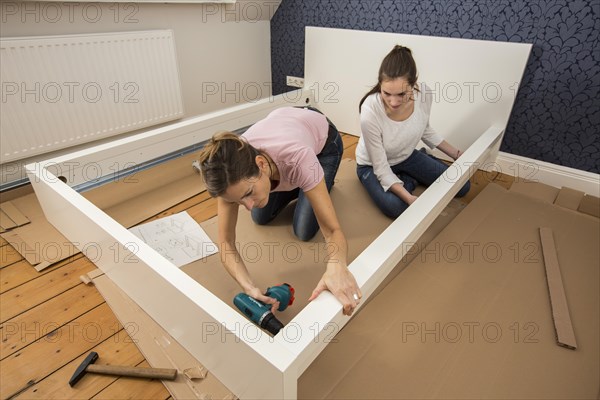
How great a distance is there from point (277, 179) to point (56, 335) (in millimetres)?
919

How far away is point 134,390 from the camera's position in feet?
3.53

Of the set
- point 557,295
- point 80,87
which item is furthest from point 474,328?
point 80,87

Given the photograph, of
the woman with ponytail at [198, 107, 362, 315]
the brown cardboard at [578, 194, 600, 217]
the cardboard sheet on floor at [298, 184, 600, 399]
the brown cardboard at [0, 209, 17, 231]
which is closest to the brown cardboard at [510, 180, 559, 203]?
the brown cardboard at [578, 194, 600, 217]

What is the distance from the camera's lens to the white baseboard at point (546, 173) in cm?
204

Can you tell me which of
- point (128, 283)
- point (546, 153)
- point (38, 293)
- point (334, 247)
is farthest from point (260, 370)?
point (546, 153)

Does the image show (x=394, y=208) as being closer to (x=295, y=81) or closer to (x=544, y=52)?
(x=544, y=52)

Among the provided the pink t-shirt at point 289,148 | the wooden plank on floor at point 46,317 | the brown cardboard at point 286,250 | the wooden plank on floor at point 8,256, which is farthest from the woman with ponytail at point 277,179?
the wooden plank on floor at point 8,256

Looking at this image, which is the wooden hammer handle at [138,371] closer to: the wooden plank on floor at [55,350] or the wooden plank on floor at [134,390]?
the wooden plank on floor at [134,390]

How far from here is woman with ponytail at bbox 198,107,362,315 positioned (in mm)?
911

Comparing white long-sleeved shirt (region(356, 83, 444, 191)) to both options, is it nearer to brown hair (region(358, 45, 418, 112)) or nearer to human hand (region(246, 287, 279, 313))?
brown hair (region(358, 45, 418, 112))

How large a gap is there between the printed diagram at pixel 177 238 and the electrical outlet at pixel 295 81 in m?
1.76

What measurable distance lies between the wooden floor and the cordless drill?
0.34 meters

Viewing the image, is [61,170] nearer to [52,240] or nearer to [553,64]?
[52,240]

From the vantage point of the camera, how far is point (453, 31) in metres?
2.21
